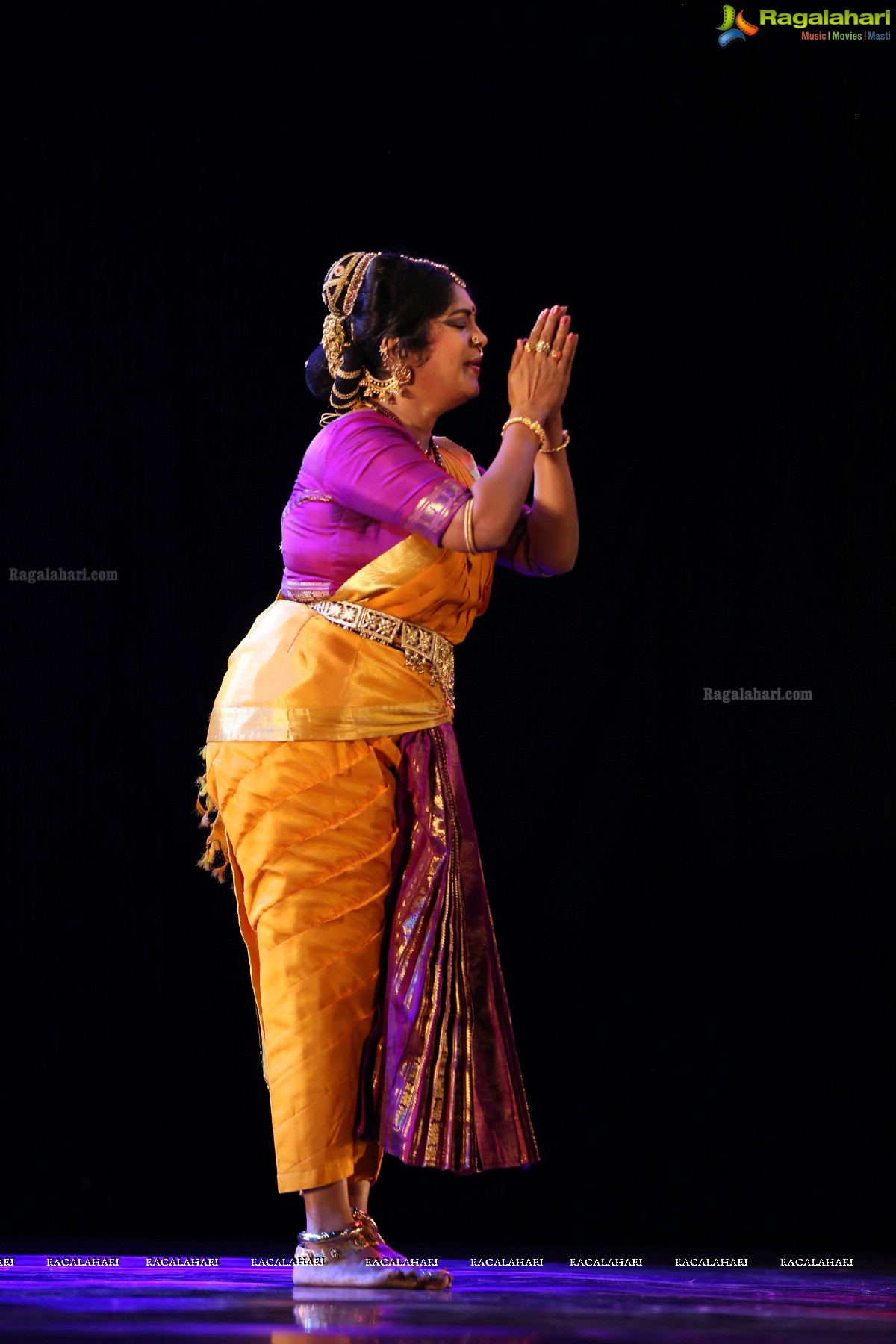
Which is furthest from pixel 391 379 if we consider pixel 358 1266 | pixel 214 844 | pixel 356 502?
pixel 358 1266

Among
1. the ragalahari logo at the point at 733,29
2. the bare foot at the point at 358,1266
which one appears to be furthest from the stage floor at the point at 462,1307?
the ragalahari logo at the point at 733,29

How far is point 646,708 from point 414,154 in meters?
1.25

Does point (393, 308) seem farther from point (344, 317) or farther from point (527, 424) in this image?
point (527, 424)

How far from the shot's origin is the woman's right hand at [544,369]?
2414 millimetres

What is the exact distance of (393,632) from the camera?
2.48 m

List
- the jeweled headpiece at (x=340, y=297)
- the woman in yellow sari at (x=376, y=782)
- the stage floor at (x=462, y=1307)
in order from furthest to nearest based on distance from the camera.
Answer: the jeweled headpiece at (x=340, y=297), the woman in yellow sari at (x=376, y=782), the stage floor at (x=462, y=1307)

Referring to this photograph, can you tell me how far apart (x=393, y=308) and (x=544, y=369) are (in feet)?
0.93

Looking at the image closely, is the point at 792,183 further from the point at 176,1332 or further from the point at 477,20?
the point at 176,1332

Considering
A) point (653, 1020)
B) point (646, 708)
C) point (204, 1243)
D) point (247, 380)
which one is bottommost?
point (204, 1243)

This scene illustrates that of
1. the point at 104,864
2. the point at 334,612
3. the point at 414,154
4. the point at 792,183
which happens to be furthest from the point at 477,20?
the point at 104,864

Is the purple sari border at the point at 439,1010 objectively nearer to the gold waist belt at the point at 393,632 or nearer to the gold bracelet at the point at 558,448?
the gold waist belt at the point at 393,632

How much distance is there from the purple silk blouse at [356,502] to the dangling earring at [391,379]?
0.26ft

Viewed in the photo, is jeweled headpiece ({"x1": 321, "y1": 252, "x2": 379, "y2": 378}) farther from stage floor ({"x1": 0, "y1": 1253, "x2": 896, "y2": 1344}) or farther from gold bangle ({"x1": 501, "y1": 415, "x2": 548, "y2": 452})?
stage floor ({"x1": 0, "y1": 1253, "x2": 896, "y2": 1344})

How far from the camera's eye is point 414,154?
348 centimetres
